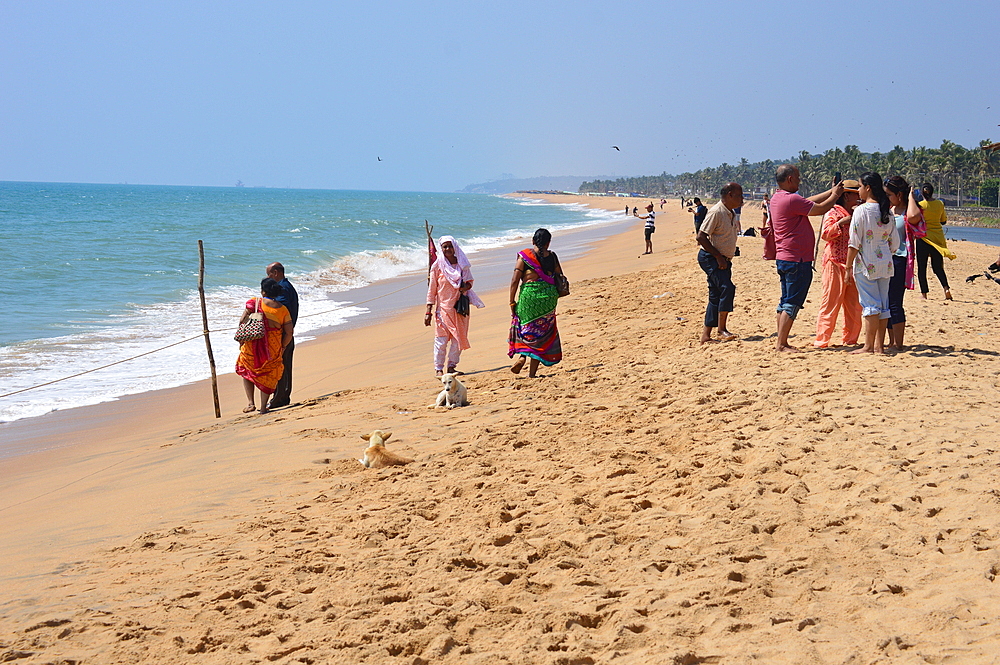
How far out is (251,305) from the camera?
24.3 feet

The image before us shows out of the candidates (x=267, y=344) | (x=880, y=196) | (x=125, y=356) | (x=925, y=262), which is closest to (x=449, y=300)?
(x=267, y=344)

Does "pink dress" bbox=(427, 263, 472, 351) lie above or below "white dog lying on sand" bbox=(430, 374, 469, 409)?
above

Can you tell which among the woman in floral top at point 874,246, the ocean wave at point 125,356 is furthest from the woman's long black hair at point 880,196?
the ocean wave at point 125,356

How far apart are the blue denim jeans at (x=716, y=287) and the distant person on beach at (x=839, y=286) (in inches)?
35.1

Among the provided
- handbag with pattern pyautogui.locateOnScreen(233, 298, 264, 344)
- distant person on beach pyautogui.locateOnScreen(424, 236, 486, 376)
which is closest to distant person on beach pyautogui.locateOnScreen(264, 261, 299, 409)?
handbag with pattern pyautogui.locateOnScreen(233, 298, 264, 344)

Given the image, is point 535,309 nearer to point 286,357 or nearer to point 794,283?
point 794,283

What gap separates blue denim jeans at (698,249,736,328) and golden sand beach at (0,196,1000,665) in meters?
0.72

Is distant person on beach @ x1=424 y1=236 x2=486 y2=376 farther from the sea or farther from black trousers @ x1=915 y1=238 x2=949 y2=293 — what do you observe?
black trousers @ x1=915 y1=238 x2=949 y2=293

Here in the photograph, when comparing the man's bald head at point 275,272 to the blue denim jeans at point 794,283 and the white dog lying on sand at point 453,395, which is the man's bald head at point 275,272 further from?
the blue denim jeans at point 794,283

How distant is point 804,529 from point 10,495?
5.66 m

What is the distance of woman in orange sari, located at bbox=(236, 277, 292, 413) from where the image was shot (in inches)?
292

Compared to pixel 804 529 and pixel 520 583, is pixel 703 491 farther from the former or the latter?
pixel 520 583

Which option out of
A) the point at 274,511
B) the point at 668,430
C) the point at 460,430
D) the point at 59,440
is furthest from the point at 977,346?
the point at 59,440

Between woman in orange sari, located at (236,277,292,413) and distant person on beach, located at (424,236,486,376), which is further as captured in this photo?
distant person on beach, located at (424,236,486,376)
